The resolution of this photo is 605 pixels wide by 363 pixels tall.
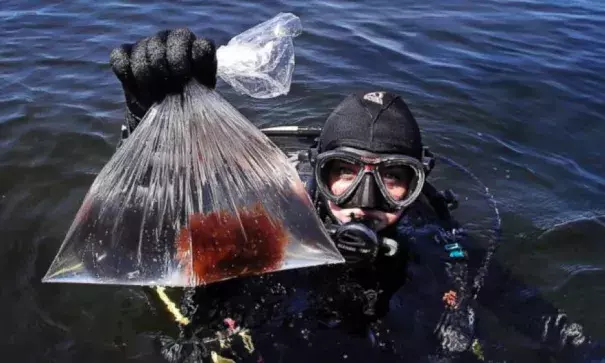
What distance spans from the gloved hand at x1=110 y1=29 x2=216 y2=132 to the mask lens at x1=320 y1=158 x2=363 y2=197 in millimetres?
714

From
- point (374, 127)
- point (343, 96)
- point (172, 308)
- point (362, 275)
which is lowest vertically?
point (172, 308)

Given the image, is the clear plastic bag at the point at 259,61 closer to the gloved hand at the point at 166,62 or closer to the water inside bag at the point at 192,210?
the gloved hand at the point at 166,62

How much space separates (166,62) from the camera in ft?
7.83

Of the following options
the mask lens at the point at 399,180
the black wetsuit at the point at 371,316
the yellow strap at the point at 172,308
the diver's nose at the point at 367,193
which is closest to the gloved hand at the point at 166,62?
the diver's nose at the point at 367,193

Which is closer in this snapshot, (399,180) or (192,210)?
(192,210)

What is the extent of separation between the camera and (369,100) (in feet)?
9.77

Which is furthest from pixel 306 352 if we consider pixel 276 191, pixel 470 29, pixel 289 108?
pixel 470 29

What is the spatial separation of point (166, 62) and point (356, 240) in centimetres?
113

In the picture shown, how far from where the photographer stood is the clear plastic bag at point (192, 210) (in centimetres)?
217

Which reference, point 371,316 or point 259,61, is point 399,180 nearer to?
point 371,316

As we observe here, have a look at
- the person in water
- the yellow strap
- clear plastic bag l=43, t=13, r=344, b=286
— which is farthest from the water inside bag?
the yellow strap

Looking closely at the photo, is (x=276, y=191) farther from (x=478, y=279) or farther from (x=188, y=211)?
(x=478, y=279)

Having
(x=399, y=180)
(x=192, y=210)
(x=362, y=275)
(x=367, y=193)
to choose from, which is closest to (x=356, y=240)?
(x=367, y=193)

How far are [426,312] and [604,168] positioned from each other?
283 centimetres
